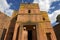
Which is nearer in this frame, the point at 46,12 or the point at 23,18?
the point at 23,18

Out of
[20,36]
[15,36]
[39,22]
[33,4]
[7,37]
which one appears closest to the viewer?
[20,36]

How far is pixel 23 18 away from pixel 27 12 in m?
2.22

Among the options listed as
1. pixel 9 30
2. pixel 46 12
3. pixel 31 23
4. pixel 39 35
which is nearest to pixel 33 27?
pixel 31 23

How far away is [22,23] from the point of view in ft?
65.0

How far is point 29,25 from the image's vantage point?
19.7 m

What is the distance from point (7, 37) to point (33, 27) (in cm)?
506

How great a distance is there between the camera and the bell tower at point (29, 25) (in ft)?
61.4

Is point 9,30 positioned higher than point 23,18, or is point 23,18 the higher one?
point 23,18

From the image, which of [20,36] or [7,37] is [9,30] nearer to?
[7,37]

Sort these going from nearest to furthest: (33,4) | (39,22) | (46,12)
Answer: (39,22) < (33,4) < (46,12)

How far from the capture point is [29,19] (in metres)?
20.8

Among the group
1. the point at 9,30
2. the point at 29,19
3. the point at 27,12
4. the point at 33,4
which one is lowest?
the point at 9,30

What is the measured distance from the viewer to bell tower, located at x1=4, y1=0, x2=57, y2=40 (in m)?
18.7

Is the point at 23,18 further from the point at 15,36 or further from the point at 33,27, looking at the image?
the point at 15,36
